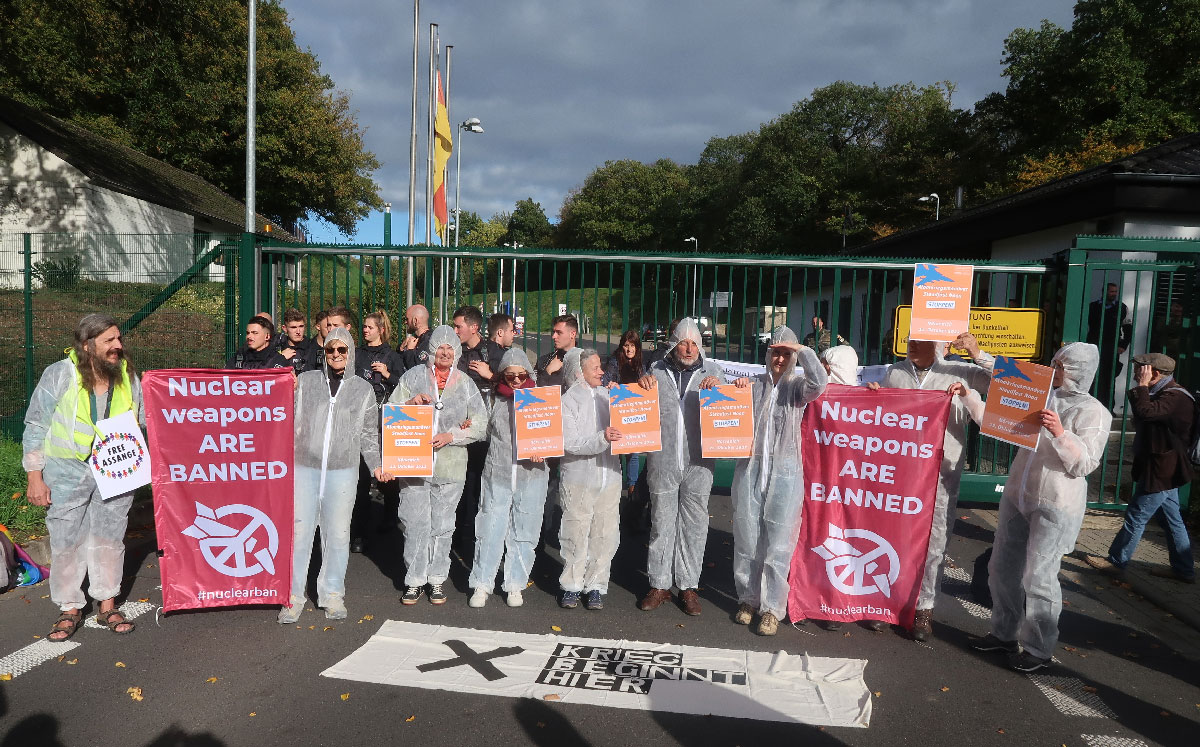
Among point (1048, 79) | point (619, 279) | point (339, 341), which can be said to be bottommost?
point (339, 341)

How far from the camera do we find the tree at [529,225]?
9206 centimetres

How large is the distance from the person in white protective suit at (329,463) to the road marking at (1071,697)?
13.0ft

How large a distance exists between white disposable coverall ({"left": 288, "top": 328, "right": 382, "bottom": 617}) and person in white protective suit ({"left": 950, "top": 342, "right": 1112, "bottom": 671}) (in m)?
3.89

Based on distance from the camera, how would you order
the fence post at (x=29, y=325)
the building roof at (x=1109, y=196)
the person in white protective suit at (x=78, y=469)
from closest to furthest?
the person in white protective suit at (x=78, y=469) → the fence post at (x=29, y=325) → the building roof at (x=1109, y=196)

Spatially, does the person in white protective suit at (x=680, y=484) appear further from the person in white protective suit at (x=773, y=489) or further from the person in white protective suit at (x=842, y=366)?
the person in white protective suit at (x=842, y=366)

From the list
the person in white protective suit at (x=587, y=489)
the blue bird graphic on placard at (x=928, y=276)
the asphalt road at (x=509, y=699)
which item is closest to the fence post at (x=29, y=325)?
the asphalt road at (x=509, y=699)

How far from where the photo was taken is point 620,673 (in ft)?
14.4

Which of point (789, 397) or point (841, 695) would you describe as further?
point (789, 397)

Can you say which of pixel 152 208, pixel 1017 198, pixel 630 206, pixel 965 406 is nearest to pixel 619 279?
pixel 965 406

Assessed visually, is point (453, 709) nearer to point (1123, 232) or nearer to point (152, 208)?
point (1123, 232)

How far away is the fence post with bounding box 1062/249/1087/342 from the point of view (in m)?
7.48

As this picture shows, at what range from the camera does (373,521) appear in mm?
7605

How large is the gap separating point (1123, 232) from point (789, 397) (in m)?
9.09

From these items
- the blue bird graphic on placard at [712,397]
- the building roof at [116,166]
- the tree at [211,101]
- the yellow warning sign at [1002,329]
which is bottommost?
the blue bird graphic on placard at [712,397]
